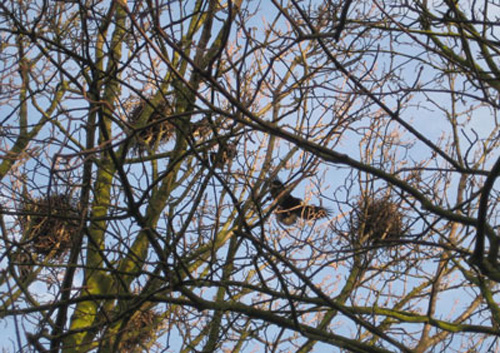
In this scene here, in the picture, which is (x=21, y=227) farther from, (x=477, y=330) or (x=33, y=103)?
(x=477, y=330)

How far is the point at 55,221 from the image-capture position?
14.0 ft

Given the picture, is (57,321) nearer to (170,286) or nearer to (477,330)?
(170,286)

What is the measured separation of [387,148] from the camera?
4559 mm

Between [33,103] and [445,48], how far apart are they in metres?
3.32

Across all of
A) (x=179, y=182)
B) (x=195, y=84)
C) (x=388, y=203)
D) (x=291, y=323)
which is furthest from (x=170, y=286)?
(x=388, y=203)

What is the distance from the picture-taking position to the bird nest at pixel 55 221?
246cm

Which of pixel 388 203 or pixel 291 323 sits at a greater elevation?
pixel 388 203

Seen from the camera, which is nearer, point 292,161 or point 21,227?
point 292,161

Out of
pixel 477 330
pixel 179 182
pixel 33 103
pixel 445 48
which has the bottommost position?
pixel 477 330

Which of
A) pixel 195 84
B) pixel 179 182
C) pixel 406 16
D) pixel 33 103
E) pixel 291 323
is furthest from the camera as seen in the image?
pixel 33 103

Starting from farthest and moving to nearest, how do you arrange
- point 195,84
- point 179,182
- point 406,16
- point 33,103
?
point 33,103, point 179,182, point 195,84, point 406,16

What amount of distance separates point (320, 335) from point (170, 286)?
2.38 ft

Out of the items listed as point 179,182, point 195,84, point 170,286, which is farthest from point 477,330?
point 179,182

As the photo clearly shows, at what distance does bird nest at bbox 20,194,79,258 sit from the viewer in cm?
246
